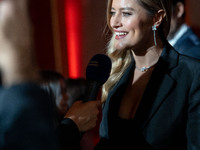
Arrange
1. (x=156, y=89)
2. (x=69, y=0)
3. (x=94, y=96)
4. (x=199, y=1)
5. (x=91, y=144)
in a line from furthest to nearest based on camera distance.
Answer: (x=69, y=0) → (x=199, y=1) → (x=91, y=144) → (x=156, y=89) → (x=94, y=96)

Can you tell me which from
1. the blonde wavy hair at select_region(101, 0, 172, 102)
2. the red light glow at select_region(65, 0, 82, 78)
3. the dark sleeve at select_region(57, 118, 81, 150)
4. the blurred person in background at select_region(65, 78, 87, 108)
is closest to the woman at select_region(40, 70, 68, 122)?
the blurred person in background at select_region(65, 78, 87, 108)

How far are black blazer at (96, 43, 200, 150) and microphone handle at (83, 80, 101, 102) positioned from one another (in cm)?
24

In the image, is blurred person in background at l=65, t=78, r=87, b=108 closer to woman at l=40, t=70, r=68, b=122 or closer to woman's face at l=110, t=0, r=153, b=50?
woman at l=40, t=70, r=68, b=122

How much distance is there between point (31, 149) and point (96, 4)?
4.31 feet

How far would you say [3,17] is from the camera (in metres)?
0.46

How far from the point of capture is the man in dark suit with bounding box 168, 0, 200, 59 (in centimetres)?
159

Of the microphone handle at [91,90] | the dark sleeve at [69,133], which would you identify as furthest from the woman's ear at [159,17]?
the dark sleeve at [69,133]

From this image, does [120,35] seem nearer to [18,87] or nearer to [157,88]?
[157,88]

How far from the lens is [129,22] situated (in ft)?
3.07

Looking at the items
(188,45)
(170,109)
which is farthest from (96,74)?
(188,45)

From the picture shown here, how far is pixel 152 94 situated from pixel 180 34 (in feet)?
2.92

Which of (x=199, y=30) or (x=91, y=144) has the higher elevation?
(x=199, y=30)

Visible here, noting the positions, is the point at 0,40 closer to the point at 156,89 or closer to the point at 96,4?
the point at 156,89

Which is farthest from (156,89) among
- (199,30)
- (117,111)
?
(199,30)
